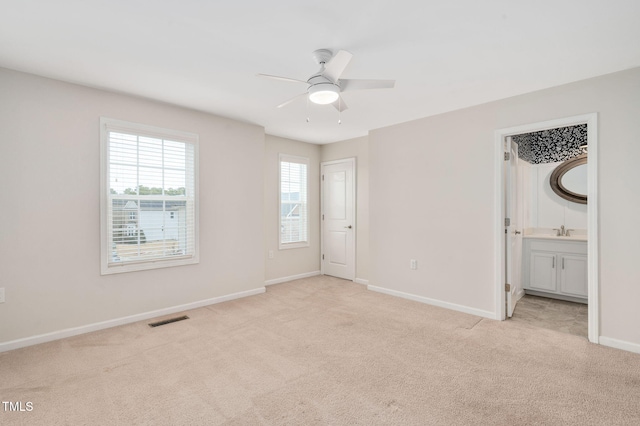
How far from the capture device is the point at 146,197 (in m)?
3.60

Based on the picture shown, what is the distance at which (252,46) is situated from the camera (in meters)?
2.40

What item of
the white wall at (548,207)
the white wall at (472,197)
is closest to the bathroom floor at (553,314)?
the white wall at (472,197)

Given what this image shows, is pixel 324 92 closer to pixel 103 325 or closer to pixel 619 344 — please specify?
pixel 103 325

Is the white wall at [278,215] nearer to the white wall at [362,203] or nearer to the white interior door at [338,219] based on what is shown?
the white interior door at [338,219]

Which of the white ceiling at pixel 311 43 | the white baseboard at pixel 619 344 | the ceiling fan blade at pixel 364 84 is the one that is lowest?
the white baseboard at pixel 619 344

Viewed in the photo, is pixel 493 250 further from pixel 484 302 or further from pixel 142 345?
pixel 142 345

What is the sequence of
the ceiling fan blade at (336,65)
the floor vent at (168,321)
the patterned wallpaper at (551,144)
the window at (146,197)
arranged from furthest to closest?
the patterned wallpaper at (551,144) → the floor vent at (168,321) → the window at (146,197) → the ceiling fan blade at (336,65)

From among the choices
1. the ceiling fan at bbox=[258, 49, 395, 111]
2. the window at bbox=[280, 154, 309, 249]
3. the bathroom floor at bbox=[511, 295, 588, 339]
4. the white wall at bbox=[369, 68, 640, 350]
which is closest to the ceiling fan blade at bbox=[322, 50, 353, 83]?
the ceiling fan at bbox=[258, 49, 395, 111]

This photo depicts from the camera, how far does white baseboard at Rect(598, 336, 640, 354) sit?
275 cm

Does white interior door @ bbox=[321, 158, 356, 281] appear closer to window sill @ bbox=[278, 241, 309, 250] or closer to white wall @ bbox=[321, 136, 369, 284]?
white wall @ bbox=[321, 136, 369, 284]

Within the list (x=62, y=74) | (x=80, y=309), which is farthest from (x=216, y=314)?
(x=62, y=74)

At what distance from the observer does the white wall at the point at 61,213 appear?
282 centimetres

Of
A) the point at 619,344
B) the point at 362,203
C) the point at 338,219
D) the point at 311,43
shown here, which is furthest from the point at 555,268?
the point at 311,43

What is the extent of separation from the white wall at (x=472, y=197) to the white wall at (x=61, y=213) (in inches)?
104
